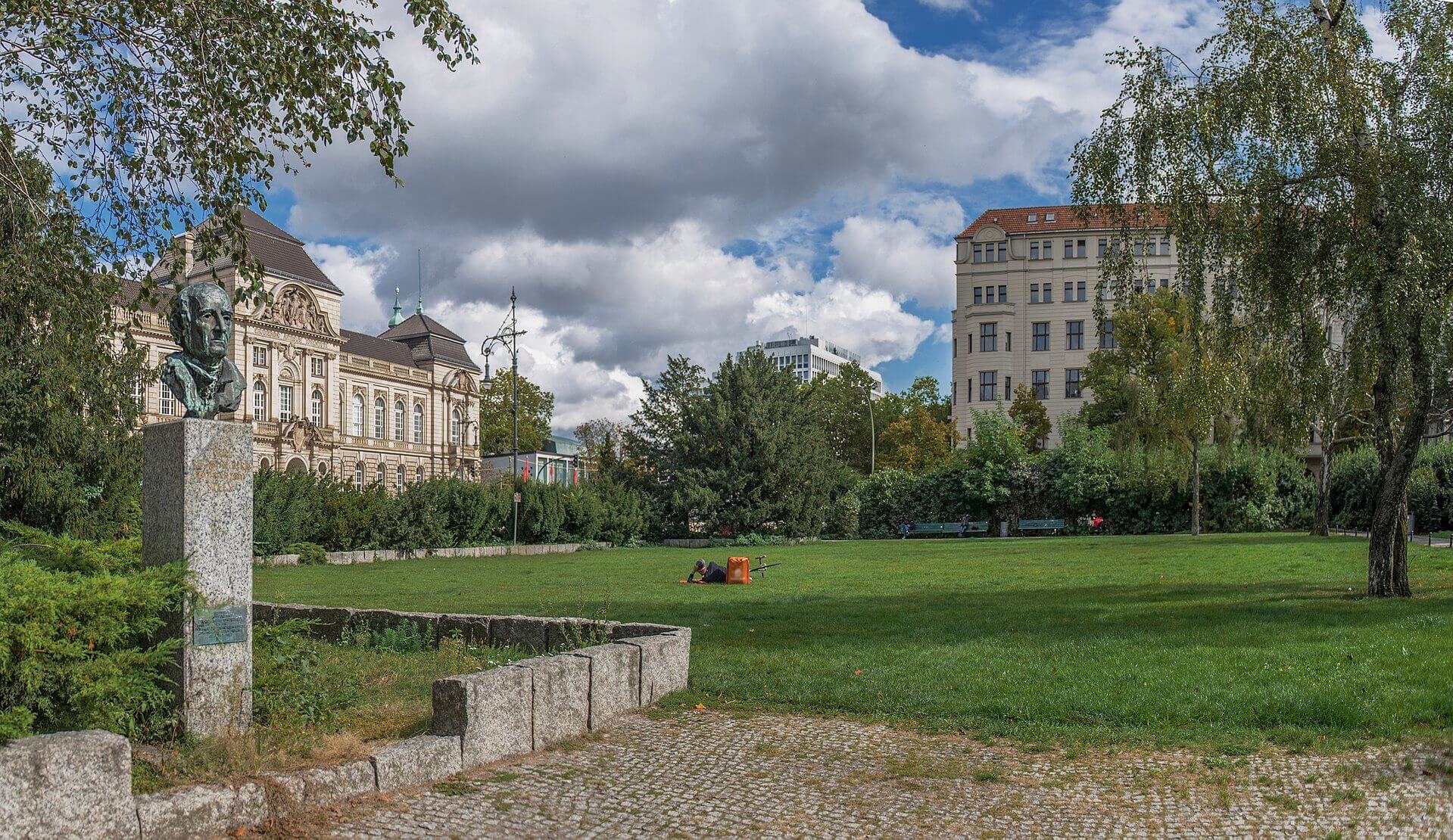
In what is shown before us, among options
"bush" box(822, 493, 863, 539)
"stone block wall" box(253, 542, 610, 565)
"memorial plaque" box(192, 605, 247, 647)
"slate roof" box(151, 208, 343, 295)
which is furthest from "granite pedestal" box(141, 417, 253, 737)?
"slate roof" box(151, 208, 343, 295)

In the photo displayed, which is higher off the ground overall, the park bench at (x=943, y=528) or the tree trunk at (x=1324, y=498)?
the tree trunk at (x=1324, y=498)

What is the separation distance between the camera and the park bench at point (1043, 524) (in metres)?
48.1

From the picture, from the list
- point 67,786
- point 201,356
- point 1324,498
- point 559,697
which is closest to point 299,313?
point 1324,498

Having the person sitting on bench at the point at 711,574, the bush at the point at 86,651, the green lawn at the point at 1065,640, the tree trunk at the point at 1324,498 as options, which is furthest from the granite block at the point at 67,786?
the tree trunk at the point at 1324,498

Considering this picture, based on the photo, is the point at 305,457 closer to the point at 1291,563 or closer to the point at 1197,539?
the point at 1197,539

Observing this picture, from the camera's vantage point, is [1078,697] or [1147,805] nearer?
[1147,805]

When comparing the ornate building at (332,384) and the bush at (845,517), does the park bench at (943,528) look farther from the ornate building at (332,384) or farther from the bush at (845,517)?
the ornate building at (332,384)

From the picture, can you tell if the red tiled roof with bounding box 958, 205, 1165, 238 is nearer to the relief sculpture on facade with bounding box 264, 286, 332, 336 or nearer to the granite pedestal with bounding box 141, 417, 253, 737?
the relief sculpture on facade with bounding box 264, 286, 332, 336

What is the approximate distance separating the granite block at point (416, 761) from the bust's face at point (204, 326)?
3.12 meters

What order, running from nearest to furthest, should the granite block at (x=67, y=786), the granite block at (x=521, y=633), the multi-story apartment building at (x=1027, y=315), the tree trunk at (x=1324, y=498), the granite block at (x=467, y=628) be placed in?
the granite block at (x=67, y=786), the granite block at (x=521, y=633), the granite block at (x=467, y=628), the tree trunk at (x=1324, y=498), the multi-story apartment building at (x=1027, y=315)

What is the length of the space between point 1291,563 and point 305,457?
222 feet

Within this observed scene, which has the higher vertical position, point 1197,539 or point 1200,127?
point 1200,127

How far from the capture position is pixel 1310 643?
420 inches

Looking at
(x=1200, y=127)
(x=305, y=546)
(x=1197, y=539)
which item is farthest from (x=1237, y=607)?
(x=305, y=546)
